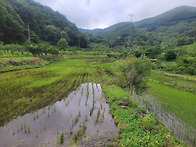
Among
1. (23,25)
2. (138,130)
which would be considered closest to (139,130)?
(138,130)

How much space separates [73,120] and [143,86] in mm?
11081

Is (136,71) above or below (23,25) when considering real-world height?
below

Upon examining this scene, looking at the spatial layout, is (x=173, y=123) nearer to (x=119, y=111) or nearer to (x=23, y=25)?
(x=119, y=111)

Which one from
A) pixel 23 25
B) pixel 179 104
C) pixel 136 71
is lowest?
pixel 179 104

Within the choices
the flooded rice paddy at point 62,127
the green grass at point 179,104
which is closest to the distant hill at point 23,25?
the flooded rice paddy at point 62,127

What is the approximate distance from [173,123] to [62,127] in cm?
889

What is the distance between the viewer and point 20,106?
1059cm

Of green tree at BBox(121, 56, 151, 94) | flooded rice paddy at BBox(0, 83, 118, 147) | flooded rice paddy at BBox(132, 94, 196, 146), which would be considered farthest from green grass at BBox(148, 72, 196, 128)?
flooded rice paddy at BBox(0, 83, 118, 147)

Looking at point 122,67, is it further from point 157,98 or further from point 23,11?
point 23,11

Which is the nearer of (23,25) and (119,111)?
(119,111)

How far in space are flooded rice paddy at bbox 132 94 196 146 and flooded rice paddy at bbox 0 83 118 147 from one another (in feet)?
14.7

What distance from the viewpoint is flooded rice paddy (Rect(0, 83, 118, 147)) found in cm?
696

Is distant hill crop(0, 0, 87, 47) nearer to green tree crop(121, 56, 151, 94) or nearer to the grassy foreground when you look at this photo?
the grassy foreground

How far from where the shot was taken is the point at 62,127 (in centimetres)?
830
